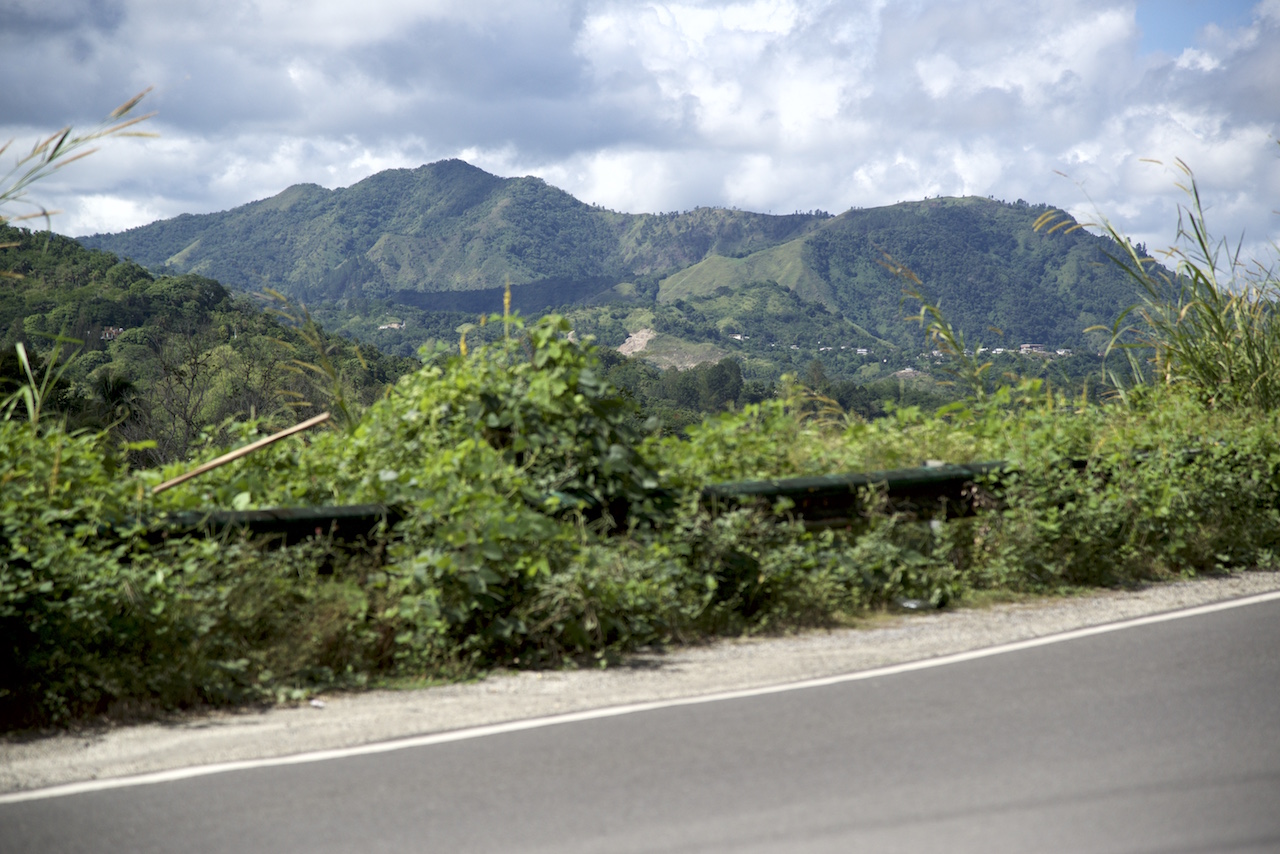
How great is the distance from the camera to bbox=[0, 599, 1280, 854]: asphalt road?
3418 mm

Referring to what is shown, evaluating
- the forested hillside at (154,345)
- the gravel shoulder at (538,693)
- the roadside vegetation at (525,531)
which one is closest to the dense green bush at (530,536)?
the roadside vegetation at (525,531)

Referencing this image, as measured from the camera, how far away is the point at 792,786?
384 cm

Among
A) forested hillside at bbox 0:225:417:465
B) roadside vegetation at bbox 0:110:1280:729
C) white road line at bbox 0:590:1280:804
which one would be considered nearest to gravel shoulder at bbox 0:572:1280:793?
white road line at bbox 0:590:1280:804

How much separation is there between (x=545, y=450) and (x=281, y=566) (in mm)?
1863

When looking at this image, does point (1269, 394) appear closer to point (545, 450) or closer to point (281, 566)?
point (545, 450)

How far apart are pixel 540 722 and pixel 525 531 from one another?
4.60ft

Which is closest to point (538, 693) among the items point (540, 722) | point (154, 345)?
point (540, 722)

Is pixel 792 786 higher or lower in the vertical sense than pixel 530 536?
lower

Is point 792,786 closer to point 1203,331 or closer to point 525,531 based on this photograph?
point 525,531

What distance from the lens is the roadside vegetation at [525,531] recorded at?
16.5ft

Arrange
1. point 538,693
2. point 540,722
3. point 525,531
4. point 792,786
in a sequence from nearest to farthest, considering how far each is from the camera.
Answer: point 792,786
point 540,722
point 538,693
point 525,531

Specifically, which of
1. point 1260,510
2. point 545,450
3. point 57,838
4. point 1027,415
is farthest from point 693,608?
point 1260,510

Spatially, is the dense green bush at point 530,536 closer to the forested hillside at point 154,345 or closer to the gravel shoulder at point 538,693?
the gravel shoulder at point 538,693

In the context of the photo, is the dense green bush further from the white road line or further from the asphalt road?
the asphalt road
